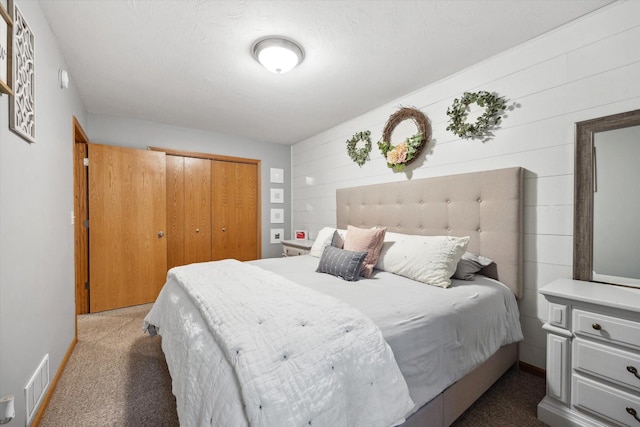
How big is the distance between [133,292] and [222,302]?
9.04 feet

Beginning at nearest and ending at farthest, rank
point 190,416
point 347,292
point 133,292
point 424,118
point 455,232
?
1. point 190,416
2. point 347,292
3. point 455,232
4. point 424,118
5. point 133,292

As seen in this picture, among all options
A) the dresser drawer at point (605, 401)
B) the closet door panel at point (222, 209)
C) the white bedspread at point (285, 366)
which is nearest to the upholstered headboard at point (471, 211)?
the dresser drawer at point (605, 401)

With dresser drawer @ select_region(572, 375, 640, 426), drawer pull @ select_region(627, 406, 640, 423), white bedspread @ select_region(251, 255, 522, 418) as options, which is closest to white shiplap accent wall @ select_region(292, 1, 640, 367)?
white bedspread @ select_region(251, 255, 522, 418)

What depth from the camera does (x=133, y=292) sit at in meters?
3.43

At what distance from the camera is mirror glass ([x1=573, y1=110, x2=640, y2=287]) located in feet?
5.24

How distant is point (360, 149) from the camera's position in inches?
135

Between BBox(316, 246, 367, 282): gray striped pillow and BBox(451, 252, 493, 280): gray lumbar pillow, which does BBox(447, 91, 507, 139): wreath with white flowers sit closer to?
BBox(451, 252, 493, 280): gray lumbar pillow

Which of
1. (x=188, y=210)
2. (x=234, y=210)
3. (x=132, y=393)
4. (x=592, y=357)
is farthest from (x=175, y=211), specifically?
(x=592, y=357)

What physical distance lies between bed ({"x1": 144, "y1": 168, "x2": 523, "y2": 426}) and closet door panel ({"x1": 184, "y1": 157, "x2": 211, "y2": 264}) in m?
1.96

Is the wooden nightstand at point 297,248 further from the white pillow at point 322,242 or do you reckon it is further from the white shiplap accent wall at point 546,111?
the white shiplap accent wall at point 546,111

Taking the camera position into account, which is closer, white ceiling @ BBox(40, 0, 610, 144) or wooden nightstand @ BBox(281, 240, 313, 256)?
white ceiling @ BBox(40, 0, 610, 144)

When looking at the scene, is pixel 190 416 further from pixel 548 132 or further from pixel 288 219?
pixel 288 219

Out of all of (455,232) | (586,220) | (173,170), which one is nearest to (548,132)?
(586,220)

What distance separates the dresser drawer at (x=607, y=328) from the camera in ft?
4.26
